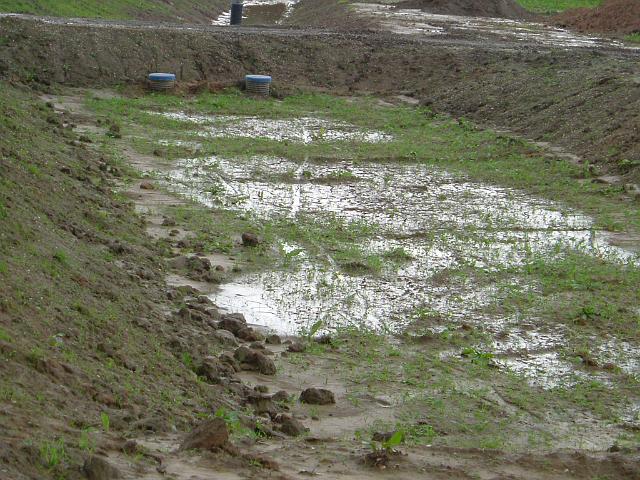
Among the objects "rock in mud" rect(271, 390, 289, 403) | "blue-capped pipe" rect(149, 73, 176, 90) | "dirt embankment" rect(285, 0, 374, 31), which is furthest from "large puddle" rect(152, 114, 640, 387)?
"dirt embankment" rect(285, 0, 374, 31)

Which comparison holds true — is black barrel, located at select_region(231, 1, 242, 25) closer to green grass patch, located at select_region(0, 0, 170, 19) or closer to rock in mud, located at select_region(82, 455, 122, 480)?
green grass patch, located at select_region(0, 0, 170, 19)

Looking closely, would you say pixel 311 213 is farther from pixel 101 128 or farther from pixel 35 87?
pixel 35 87

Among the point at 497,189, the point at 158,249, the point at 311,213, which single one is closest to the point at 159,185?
the point at 311,213

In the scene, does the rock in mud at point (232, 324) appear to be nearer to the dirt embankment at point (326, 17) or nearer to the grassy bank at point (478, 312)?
the grassy bank at point (478, 312)

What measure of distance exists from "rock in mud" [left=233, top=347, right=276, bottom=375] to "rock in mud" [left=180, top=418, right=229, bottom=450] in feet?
9.52

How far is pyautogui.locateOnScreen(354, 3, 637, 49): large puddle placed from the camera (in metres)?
39.9

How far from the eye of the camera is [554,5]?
200 ft

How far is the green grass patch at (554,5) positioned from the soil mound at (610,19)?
7105 millimetres

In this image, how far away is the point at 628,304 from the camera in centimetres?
1324

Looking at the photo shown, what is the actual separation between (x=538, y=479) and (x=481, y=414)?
5.69 ft

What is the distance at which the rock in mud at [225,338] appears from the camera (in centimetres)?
1120

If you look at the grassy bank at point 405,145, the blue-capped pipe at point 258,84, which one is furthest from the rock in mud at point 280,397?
the blue-capped pipe at point 258,84

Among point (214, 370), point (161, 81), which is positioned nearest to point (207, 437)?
point (214, 370)

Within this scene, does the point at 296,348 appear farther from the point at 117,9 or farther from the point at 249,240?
the point at 117,9
